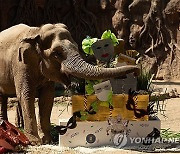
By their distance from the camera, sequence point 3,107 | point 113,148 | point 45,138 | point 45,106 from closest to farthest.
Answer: point 113,148, point 45,138, point 45,106, point 3,107

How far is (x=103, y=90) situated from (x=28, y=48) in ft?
3.16

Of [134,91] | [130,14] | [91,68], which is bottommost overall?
[134,91]

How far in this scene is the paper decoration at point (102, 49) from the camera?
16.1 feet

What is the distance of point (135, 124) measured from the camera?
4.81 m

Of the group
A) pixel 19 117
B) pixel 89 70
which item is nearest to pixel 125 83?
pixel 89 70

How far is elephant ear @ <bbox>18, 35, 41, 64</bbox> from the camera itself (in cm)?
486

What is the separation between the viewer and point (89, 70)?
4348 millimetres

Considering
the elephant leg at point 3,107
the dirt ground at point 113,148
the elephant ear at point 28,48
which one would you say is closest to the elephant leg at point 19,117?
the elephant leg at point 3,107

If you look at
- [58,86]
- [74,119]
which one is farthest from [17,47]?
[58,86]

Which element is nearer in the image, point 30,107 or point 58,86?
point 30,107

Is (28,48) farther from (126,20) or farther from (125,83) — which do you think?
(126,20)

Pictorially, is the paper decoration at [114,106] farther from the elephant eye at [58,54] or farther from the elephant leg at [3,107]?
the elephant leg at [3,107]

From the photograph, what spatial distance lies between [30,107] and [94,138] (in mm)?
800

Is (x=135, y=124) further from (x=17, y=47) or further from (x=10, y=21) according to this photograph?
(x=10, y=21)
